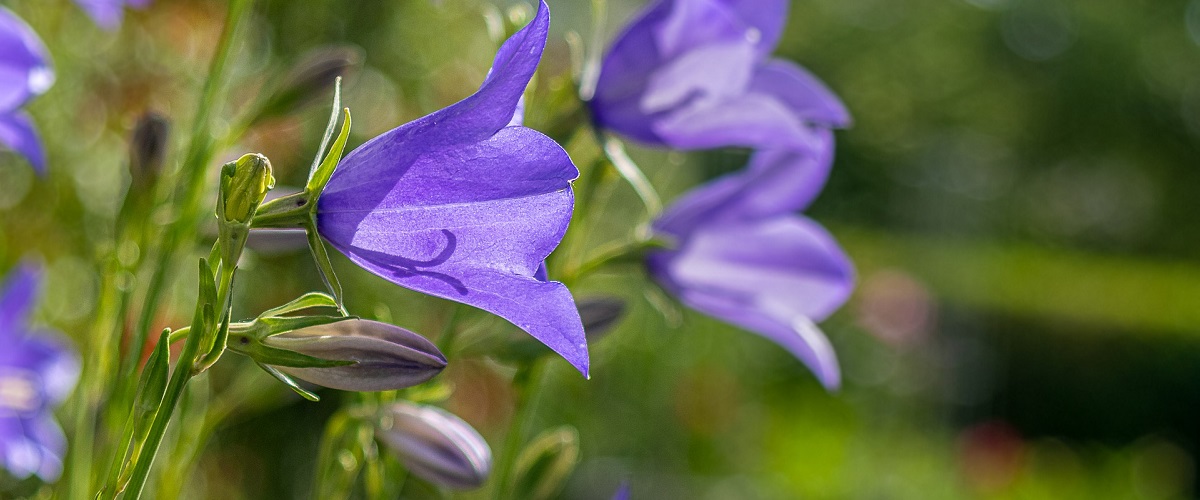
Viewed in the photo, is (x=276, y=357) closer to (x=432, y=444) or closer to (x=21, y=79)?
(x=432, y=444)

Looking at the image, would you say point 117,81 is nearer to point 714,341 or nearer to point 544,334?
point 544,334

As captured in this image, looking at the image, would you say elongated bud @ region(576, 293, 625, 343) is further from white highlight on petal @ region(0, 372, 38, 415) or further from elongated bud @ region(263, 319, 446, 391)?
white highlight on petal @ region(0, 372, 38, 415)

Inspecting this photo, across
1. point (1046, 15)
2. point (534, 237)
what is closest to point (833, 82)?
point (1046, 15)

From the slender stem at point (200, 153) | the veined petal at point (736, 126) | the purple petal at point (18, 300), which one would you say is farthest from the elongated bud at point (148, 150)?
the veined petal at point (736, 126)

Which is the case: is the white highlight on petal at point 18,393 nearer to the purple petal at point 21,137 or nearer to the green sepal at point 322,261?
the purple petal at point 21,137

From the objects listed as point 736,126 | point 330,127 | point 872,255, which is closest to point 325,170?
point 330,127

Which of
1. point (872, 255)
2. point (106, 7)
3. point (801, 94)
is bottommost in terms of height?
point (872, 255)
